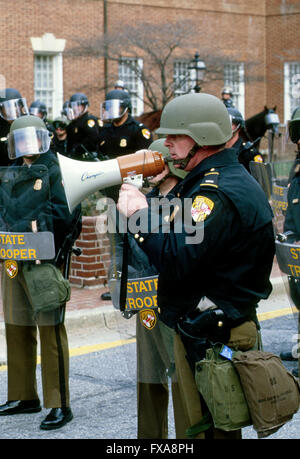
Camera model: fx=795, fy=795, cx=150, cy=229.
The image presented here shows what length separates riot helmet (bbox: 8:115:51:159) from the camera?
5.25 metres

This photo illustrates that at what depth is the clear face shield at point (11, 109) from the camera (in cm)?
761

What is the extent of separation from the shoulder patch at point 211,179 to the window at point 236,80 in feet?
67.6

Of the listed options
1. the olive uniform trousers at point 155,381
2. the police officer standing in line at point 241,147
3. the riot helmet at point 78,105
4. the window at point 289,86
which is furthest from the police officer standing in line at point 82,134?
the window at point 289,86

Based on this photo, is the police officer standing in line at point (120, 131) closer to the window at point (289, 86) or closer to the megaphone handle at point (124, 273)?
the megaphone handle at point (124, 273)

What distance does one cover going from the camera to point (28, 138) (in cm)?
526

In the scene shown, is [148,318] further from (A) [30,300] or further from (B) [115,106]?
(B) [115,106]

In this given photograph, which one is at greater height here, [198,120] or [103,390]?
[198,120]

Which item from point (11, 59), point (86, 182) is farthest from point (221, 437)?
point (11, 59)

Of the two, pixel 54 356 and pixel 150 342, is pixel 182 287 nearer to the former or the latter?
pixel 150 342

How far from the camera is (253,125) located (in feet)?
50.2

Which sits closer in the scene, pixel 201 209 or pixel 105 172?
pixel 201 209

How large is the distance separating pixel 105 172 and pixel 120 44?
61.8 feet

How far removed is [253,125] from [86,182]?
484 inches

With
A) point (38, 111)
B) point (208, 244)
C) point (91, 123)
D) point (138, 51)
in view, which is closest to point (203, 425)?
point (208, 244)
